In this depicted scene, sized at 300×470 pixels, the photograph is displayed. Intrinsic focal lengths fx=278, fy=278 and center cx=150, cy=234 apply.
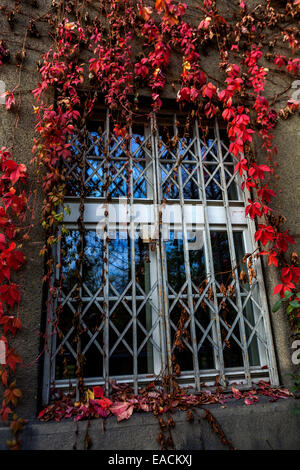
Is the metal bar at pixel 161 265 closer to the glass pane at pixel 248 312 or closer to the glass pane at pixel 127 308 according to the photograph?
the glass pane at pixel 127 308

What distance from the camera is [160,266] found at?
7.72ft

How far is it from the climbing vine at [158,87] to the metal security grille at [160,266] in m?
0.12

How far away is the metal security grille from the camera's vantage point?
2.18 metres

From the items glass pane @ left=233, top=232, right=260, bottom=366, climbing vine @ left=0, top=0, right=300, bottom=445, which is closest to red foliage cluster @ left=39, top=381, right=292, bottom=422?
climbing vine @ left=0, top=0, right=300, bottom=445

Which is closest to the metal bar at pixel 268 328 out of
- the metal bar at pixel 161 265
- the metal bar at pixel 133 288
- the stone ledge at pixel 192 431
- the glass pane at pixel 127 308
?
the stone ledge at pixel 192 431

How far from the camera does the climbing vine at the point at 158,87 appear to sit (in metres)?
2.21

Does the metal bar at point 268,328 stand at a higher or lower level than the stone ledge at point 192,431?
higher

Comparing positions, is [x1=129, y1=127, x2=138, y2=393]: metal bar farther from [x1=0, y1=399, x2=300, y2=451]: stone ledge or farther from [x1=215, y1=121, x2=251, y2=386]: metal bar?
[x1=215, y1=121, x2=251, y2=386]: metal bar

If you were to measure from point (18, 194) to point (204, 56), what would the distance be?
2248 mm

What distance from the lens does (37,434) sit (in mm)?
1773

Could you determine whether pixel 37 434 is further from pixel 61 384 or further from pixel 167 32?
pixel 167 32

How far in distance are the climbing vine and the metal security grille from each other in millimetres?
119

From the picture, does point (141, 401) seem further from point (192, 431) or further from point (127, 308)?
point (127, 308)

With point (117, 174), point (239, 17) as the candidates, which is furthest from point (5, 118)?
point (239, 17)
